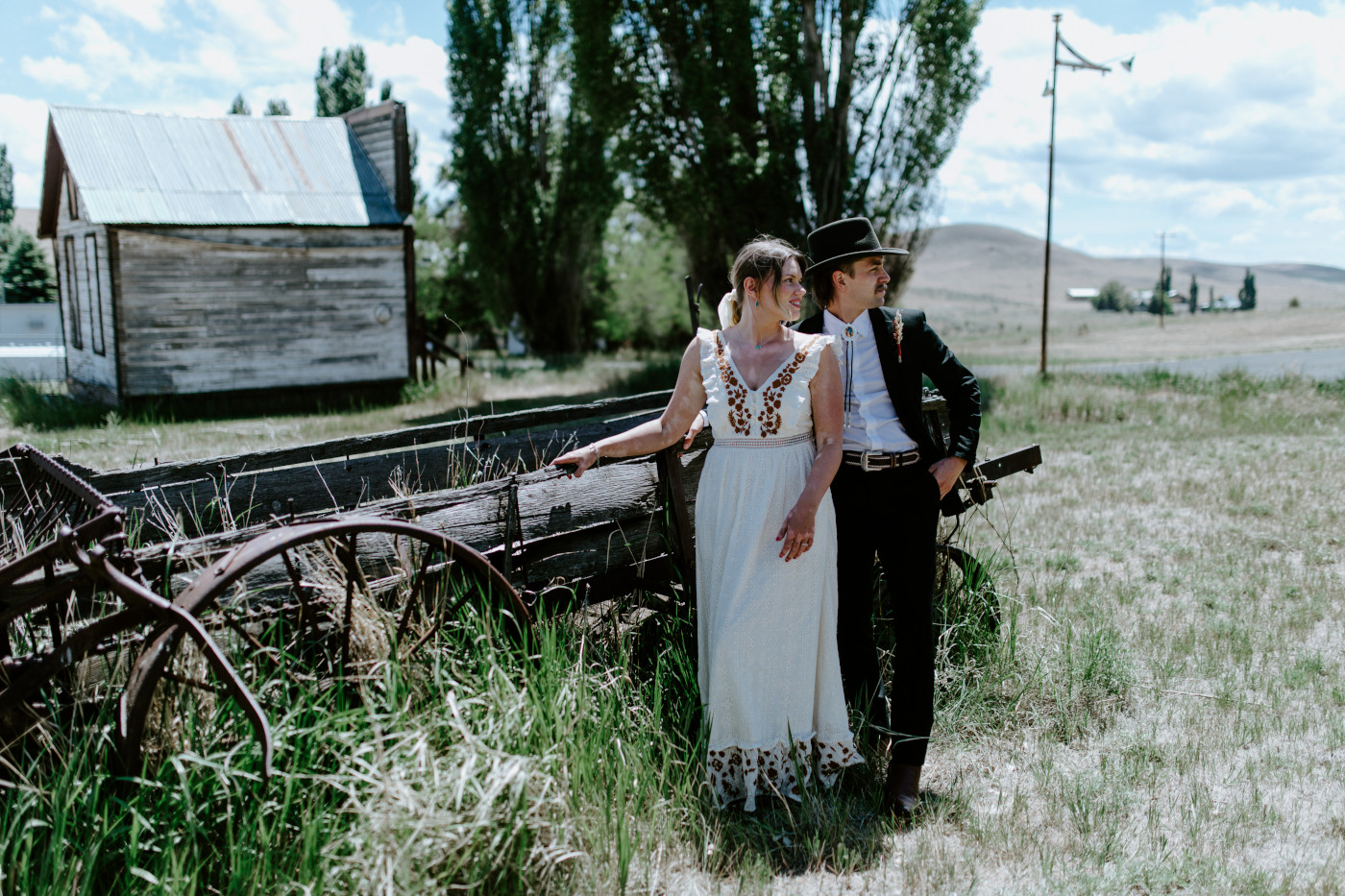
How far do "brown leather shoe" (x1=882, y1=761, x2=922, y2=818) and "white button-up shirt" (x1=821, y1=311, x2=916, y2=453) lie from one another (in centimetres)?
106

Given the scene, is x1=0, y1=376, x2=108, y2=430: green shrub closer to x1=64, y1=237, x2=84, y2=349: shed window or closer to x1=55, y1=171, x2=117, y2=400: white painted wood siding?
x1=55, y1=171, x2=117, y2=400: white painted wood siding

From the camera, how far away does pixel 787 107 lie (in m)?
16.2

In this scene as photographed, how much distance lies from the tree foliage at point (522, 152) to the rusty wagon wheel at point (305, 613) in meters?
22.1

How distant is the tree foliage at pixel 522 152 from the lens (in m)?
24.2

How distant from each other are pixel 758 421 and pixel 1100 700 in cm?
203

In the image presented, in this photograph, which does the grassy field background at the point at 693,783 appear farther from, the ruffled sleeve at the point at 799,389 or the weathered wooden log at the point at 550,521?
the ruffled sleeve at the point at 799,389

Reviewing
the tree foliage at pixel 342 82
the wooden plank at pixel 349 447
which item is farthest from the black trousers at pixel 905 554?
the tree foliage at pixel 342 82

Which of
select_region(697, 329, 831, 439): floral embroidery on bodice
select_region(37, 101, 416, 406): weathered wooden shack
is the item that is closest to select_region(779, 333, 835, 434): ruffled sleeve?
select_region(697, 329, 831, 439): floral embroidery on bodice

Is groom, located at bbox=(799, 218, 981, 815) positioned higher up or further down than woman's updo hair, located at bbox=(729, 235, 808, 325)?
further down

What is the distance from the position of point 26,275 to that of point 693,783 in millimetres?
38876

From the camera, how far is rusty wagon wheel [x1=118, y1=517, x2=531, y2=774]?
238 centimetres

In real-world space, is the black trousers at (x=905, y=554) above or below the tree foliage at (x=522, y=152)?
below

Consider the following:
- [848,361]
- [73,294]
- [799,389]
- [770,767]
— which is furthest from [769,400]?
[73,294]

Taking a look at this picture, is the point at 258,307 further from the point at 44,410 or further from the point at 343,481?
the point at 343,481
